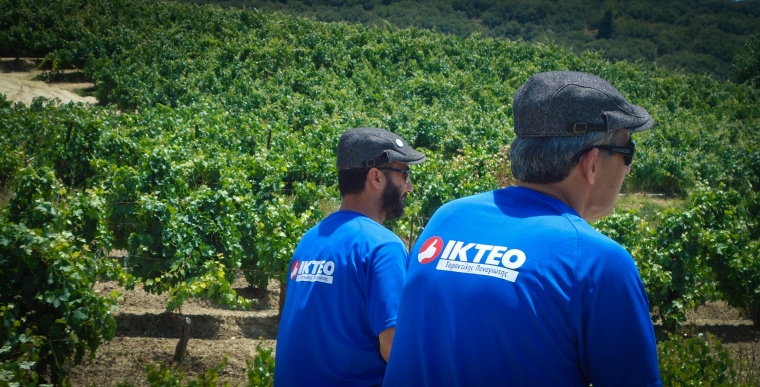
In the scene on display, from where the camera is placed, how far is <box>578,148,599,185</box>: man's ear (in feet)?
6.14

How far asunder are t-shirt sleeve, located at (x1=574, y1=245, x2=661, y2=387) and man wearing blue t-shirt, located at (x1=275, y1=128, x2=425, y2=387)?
87 cm

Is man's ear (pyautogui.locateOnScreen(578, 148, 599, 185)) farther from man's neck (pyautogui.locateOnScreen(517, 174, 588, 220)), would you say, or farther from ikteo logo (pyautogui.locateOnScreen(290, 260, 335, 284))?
ikteo logo (pyautogui.locateOnScreen(290, 260, 335, 284))

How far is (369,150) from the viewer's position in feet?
9.91

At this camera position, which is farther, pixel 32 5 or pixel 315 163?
pixel 32 5

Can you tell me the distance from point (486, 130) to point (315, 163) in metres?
10.7

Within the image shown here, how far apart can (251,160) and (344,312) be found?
9.54 metres

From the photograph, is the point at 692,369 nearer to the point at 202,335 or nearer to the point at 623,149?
the point at 623,149

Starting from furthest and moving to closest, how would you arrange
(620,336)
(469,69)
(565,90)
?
(469,69), (565,90), (620,336)

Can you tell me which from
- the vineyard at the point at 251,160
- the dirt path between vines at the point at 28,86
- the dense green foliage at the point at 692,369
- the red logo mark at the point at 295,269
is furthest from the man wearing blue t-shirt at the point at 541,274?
the dirt path between vines at the point at 28,86

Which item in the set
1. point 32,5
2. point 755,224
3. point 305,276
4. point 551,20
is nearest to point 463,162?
point 755,224

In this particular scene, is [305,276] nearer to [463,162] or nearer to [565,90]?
[565,90]

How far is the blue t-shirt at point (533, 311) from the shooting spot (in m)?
1.57

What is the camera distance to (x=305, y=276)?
2.63m

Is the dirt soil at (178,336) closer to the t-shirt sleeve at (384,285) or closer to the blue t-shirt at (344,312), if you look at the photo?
the blue t-shirt at (344,312)
